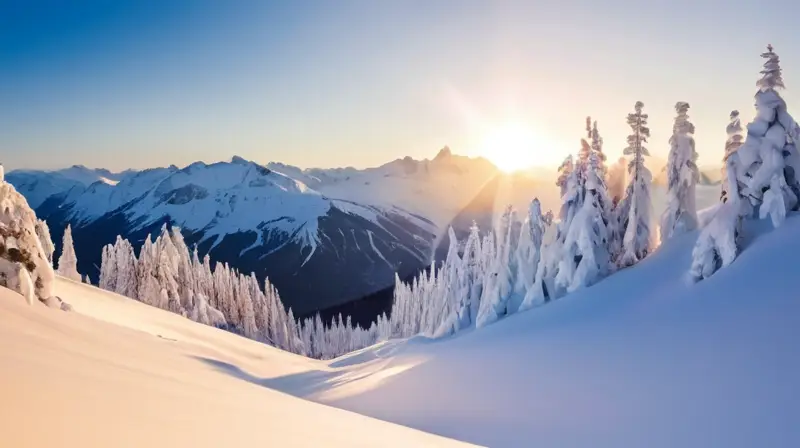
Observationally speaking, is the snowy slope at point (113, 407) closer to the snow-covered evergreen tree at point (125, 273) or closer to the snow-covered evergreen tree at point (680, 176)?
the snow-covered evergreen tree at point (680, 176)

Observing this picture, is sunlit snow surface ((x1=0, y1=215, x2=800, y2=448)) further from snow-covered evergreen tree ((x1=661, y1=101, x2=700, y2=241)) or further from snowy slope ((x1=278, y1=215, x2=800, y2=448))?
snow-covered evergreen tree ((x1=661, y1=101, x2=700, y2=241))

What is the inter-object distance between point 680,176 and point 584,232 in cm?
556

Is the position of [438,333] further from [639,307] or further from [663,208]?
[639,307]

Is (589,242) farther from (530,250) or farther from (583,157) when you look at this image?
(530,250)

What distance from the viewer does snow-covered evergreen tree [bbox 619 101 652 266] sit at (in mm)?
26078

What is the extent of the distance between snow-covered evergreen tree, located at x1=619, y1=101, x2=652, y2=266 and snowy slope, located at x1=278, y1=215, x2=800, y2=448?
528 cm

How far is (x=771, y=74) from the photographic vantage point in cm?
1838

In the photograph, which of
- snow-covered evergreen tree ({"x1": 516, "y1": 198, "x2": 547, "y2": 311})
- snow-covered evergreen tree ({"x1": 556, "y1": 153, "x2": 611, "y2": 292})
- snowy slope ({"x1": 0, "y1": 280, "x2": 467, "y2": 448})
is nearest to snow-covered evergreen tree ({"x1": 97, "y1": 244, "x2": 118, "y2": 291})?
snow-covered evergreen tree ({"x1": 516, "y1": 198, "x2": 547, "y2": 311})

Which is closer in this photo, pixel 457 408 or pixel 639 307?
pixel 457 408

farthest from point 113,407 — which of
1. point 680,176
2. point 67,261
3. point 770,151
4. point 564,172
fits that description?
point 67,261

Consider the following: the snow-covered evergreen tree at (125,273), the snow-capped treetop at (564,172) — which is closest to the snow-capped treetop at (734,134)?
the snow-capped treetop at (564,172)

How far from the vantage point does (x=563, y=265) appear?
1075 inches

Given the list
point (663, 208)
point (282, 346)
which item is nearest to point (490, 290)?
point (663, 208)

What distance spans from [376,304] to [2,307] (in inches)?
6535
